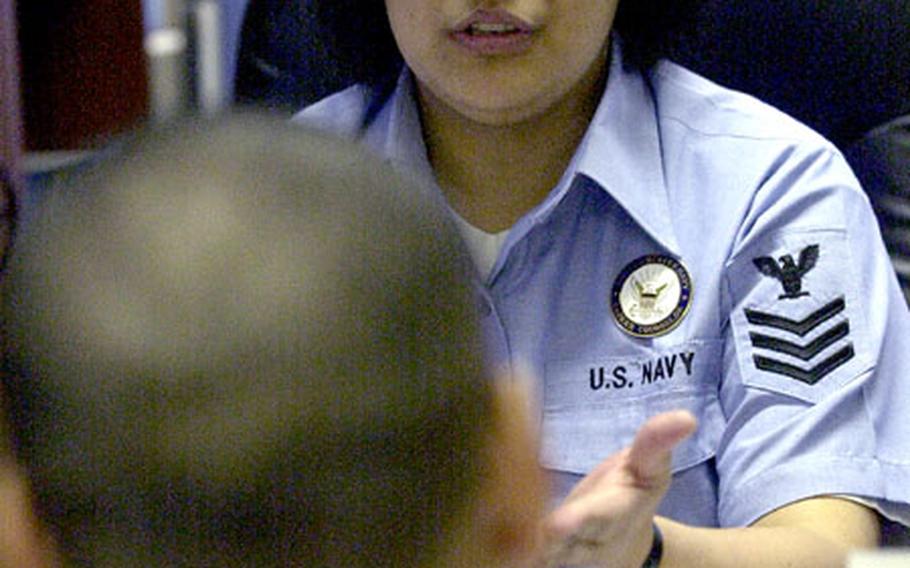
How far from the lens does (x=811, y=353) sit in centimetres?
108

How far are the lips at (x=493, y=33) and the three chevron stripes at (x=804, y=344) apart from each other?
28cm

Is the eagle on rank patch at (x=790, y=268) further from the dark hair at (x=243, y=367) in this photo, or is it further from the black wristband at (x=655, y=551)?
the dark hair at (x=243, y=367)

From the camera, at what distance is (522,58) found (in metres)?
1.11

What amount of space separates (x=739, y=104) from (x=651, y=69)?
0.29ft

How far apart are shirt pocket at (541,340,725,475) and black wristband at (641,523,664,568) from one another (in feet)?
0.83

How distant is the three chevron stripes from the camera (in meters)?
1.07

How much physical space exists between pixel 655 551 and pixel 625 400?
0.92 feet

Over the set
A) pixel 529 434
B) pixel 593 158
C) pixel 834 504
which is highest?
pixel 529 434

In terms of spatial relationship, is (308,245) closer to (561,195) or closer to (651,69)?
(561,195)

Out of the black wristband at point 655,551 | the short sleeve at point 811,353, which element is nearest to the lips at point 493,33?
the short sleeve at point 811,353

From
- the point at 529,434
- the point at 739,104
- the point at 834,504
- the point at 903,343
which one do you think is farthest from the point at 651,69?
the point at 529,434

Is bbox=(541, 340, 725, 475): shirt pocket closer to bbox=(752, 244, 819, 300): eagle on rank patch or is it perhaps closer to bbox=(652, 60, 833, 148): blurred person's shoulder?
bbox=(752, 244, 819, 300): eagle on rank patch

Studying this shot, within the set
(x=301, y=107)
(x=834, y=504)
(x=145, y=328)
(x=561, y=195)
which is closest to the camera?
(x=145, y=328)

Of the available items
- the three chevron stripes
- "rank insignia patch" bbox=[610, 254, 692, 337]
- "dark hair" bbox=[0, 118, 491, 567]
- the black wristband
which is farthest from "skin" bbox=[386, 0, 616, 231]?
"dark hair" bbox=[0, 118, 491, 567]
